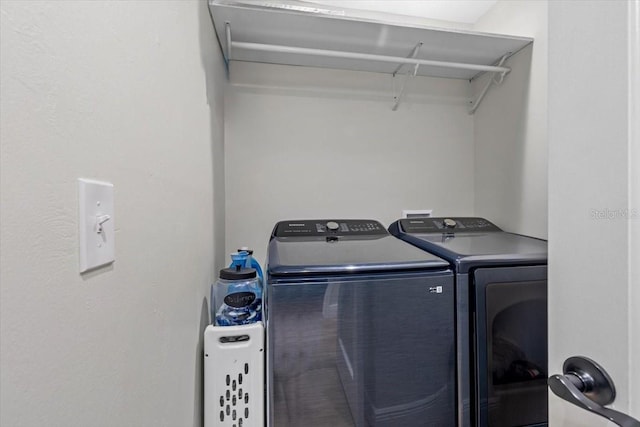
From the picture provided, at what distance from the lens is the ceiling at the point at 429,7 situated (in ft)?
5.99

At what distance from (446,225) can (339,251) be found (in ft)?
2.86

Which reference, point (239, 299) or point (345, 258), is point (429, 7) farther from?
point (239, 299)

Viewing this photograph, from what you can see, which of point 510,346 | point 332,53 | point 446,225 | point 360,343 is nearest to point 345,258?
point 360,343

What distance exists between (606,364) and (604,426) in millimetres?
113

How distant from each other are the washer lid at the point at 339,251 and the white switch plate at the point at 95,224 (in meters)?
0.53

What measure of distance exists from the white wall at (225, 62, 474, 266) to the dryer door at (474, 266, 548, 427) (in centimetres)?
102

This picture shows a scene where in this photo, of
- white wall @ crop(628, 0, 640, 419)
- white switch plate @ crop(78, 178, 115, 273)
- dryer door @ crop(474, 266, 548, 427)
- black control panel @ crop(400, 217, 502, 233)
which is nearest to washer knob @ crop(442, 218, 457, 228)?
black control panel @ crop(400, 217, 502, 233)

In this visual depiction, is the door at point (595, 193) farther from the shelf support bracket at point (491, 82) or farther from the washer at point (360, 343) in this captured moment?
the shelf support bracket at point (491, 82)

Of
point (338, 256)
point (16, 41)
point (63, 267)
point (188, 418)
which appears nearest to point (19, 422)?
point (63, 267)

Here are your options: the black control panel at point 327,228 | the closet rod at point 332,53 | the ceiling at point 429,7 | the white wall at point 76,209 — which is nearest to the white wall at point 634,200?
the white wall at point 76,209

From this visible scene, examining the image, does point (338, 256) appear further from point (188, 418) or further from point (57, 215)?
point (57, 215)

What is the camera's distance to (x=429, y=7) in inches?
73.9

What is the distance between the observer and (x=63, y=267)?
39cm

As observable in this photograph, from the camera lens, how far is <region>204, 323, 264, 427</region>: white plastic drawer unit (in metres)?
1.06
